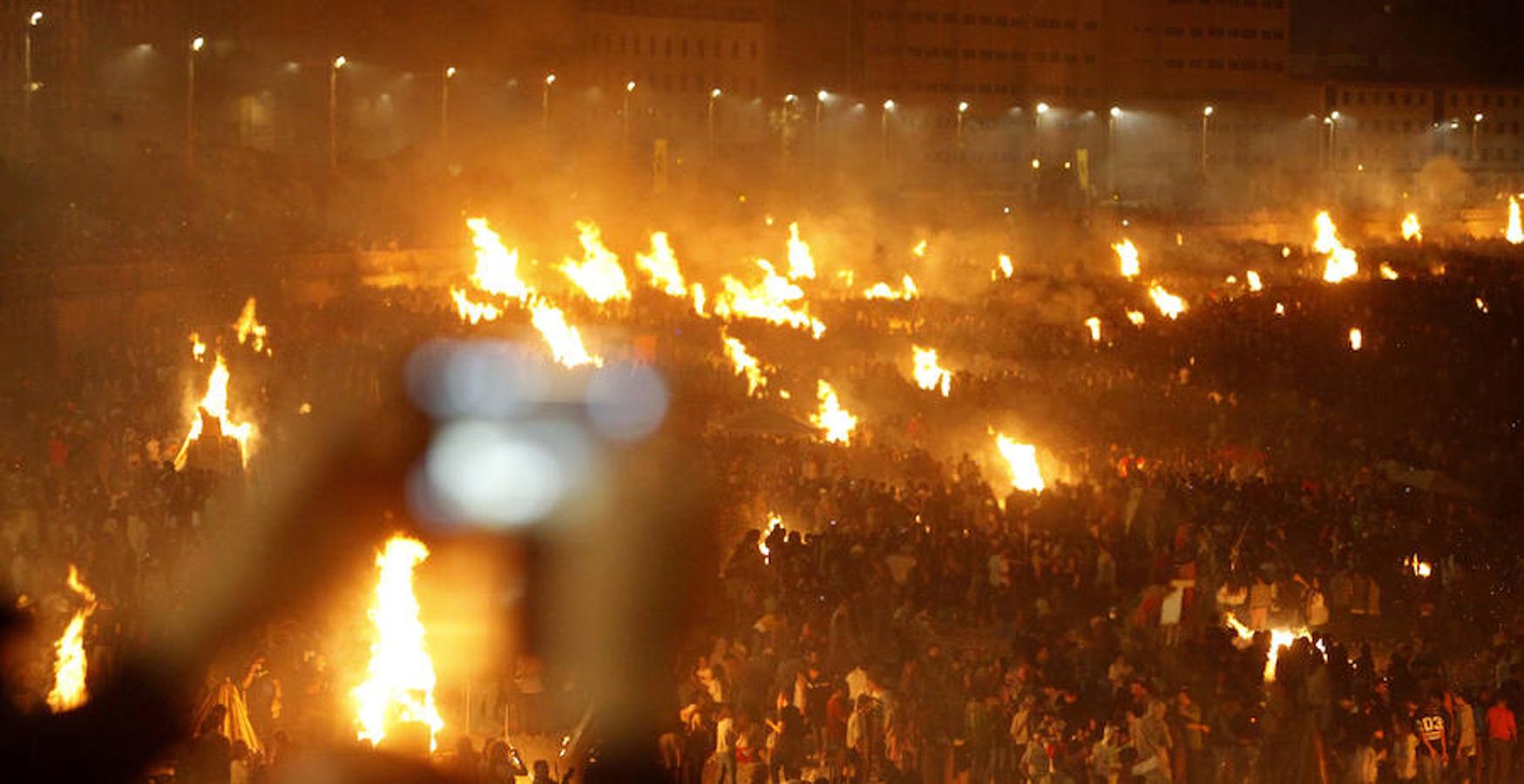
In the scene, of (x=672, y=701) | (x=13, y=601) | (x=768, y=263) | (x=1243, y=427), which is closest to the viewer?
(x=672, y=701)

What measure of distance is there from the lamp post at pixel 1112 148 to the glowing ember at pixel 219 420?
154ft

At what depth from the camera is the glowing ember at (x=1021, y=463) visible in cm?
1816

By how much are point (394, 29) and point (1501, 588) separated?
1857 inches

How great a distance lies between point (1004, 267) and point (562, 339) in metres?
18.0

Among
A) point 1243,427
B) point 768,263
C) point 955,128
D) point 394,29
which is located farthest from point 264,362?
point 955,128

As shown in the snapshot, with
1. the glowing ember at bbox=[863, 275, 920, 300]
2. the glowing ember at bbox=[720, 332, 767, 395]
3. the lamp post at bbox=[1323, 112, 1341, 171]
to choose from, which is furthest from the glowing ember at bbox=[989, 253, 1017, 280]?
the lamp post at bbox=[1323, 112, 1341, 171]

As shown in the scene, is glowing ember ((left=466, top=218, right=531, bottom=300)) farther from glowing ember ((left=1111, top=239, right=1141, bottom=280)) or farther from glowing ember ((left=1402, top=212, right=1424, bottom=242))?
glowing ember ((left=1402, top=212, right=1424, bottom=242))

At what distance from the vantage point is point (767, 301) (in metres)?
33.2

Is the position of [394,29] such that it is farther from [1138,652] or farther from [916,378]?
[1138,652]

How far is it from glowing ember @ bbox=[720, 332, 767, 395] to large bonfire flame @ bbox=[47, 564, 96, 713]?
10866 mm

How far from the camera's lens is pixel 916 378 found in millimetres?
24578

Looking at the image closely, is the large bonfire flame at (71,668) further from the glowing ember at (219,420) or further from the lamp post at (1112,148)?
A: the lamp post at (1112,148)

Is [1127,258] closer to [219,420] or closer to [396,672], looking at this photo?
[219,420]

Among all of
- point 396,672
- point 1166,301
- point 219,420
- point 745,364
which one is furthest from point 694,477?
point 1166,301
